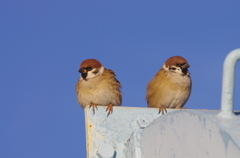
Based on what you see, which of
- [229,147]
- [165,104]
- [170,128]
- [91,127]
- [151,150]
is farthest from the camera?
[165,104]

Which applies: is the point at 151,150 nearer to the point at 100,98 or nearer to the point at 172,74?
the point at 100,98

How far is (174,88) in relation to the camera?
6.82 m

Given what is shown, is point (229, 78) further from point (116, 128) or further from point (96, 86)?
point (96, 86)

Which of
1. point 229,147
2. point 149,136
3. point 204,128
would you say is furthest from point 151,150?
point 229,147

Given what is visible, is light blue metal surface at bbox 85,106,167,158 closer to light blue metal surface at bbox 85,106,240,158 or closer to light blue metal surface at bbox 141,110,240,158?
light blue metal surface at bbox 85,106,240,158

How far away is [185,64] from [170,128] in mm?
4455

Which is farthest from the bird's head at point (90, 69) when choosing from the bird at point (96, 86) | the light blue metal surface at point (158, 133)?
the light blue metal surface at point (158, 133)

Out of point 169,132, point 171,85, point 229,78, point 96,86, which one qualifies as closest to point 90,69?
point 96,86

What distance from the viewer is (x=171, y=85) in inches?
269

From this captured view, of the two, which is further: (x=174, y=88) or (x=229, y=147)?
(x=174, y=88)

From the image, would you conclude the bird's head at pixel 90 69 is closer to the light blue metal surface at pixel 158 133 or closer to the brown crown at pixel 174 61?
the brown crown at pixel 174 61

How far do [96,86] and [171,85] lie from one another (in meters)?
1.10

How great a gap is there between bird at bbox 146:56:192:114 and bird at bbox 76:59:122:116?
1.77 feet

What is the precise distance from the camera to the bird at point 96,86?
6.47 metres
